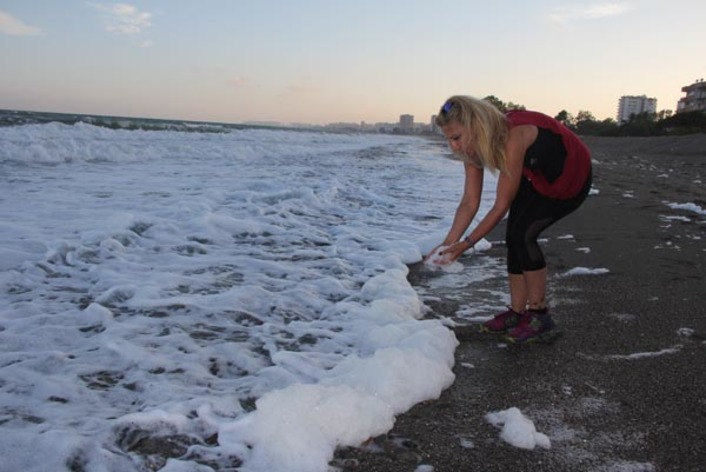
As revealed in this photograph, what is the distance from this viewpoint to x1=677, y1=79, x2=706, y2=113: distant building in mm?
71325

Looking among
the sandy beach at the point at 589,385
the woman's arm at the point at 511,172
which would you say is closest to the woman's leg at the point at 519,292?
the sandy beach at the point at 589,385

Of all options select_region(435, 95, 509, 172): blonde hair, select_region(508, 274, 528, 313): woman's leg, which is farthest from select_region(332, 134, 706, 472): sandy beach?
select_region(435, 95, 509, 172): blonde hair

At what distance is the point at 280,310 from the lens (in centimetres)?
329

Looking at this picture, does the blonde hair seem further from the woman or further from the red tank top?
the red tank top

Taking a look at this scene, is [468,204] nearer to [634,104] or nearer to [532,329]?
[532,329]

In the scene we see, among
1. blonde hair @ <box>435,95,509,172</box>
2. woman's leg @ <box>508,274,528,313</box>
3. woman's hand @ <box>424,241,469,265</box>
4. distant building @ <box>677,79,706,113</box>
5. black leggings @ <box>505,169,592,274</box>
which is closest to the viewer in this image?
blonde hair @ <box>435,95,509,172</box>

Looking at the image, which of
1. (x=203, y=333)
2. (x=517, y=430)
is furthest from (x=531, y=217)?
(x=203, y=333)

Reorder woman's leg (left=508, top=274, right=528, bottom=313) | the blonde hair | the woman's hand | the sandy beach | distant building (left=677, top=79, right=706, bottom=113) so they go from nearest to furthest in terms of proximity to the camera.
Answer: the sandy beach → the blonde hair → the woman's hand → woman's leg (left=508, top=274, right=528, bottom=313) → distant building (left=677, top=79, right=706, bottom=113)

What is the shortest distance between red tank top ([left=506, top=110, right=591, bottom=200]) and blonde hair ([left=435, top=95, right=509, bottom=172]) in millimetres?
235

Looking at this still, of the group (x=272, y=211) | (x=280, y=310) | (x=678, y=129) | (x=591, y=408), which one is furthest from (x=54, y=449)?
(x=678, y=129)

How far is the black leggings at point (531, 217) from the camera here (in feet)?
9.87

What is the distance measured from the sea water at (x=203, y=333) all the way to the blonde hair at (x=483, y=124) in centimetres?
96

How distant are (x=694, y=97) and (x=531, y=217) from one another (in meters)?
86.2

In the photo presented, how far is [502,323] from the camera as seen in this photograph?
3.08 meters
